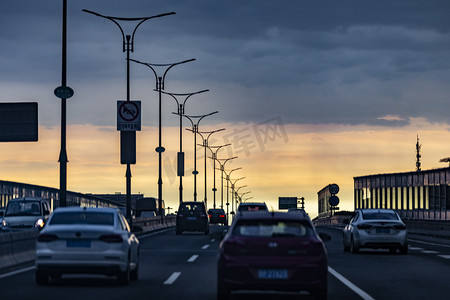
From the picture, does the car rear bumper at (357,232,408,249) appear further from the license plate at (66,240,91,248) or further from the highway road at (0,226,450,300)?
the license plate at (66,240,91,248)

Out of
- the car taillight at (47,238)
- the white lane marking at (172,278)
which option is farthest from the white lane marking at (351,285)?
the car taillight at (47,238)

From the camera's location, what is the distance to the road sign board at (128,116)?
41.3 metres

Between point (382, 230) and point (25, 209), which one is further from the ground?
point (25, 209)

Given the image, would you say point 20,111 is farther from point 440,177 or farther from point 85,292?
point 440,177

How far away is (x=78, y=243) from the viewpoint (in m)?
15.4

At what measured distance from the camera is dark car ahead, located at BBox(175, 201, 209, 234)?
46219 mm

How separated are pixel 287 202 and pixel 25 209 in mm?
114634

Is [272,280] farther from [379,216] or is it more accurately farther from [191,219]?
[191,219]

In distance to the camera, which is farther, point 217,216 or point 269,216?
point 217,216

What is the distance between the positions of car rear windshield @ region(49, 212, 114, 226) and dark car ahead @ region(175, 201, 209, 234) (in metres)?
29.6

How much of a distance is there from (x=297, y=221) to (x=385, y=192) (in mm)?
93694

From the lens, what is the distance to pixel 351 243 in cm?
2886

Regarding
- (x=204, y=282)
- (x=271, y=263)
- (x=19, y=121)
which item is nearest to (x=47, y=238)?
(x=204, y=282)

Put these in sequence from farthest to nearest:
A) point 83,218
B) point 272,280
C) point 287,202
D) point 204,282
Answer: point 287,202 → point 204,282 → point 83,218 → point 272,280
